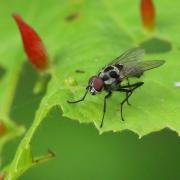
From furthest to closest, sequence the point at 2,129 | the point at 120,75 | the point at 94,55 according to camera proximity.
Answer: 1. the point at 94,55
2. the point at 2,129
3. the point at 120,75

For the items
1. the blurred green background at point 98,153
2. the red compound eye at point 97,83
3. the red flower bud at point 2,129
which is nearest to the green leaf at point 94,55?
the red compound eye at point 97,83

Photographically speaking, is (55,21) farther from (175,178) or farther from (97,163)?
(175,178)

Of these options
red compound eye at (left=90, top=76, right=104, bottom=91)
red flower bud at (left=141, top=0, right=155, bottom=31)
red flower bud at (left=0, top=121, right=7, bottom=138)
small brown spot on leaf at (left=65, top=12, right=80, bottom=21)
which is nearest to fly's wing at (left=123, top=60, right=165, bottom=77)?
red compound eye at (left=90, top=76, right=104, bottom=91)

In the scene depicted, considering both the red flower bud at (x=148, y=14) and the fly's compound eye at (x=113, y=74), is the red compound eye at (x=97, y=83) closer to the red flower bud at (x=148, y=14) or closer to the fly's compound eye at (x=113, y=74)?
the fly's compound eye at (x=113, y=74)

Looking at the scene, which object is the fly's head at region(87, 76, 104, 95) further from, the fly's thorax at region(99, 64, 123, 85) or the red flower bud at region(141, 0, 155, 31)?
the red flower bud at region(141, 0, 155, 31)

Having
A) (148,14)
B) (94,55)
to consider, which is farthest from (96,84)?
(148,14)

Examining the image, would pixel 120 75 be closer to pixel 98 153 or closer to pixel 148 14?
pixel 148 14

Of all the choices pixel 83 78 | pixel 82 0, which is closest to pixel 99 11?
pixel 82 0
